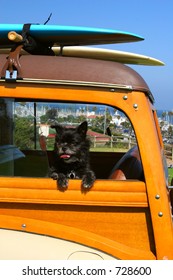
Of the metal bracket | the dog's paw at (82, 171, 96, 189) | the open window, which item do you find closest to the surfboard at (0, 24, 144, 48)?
the metal bracket

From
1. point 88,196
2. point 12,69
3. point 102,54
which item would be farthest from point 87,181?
point 102,54

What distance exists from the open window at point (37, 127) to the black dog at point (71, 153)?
0.25 ft

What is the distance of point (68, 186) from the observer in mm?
2248

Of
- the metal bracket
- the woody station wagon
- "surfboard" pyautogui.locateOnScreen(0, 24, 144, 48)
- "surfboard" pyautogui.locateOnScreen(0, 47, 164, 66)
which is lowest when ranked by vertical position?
the woody station wagon

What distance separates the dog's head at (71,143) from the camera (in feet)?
8.32

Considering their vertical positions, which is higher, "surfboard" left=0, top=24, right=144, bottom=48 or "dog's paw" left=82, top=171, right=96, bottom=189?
"surfboard" left=0, top=24, right=144, bottom=48

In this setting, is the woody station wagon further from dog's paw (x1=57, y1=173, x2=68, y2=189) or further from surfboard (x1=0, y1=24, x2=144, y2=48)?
surfboard (x1=0, y1=24, x2=144, y2=48)

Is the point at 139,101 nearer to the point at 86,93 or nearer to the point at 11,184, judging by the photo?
the point at 86,93

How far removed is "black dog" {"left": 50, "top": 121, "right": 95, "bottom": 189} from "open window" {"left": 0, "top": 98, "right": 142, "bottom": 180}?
0.25 ft

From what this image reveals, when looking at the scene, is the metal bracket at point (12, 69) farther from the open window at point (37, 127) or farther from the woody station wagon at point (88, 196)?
the open window at point (37, 127)

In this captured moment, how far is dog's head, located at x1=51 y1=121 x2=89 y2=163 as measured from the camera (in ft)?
8.32

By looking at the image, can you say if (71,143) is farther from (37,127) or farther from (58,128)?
(37,127)

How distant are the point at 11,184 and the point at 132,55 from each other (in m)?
1.74

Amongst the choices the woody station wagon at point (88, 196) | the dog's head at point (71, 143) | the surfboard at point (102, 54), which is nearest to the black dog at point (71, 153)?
the dog's head at point (71, 143)
